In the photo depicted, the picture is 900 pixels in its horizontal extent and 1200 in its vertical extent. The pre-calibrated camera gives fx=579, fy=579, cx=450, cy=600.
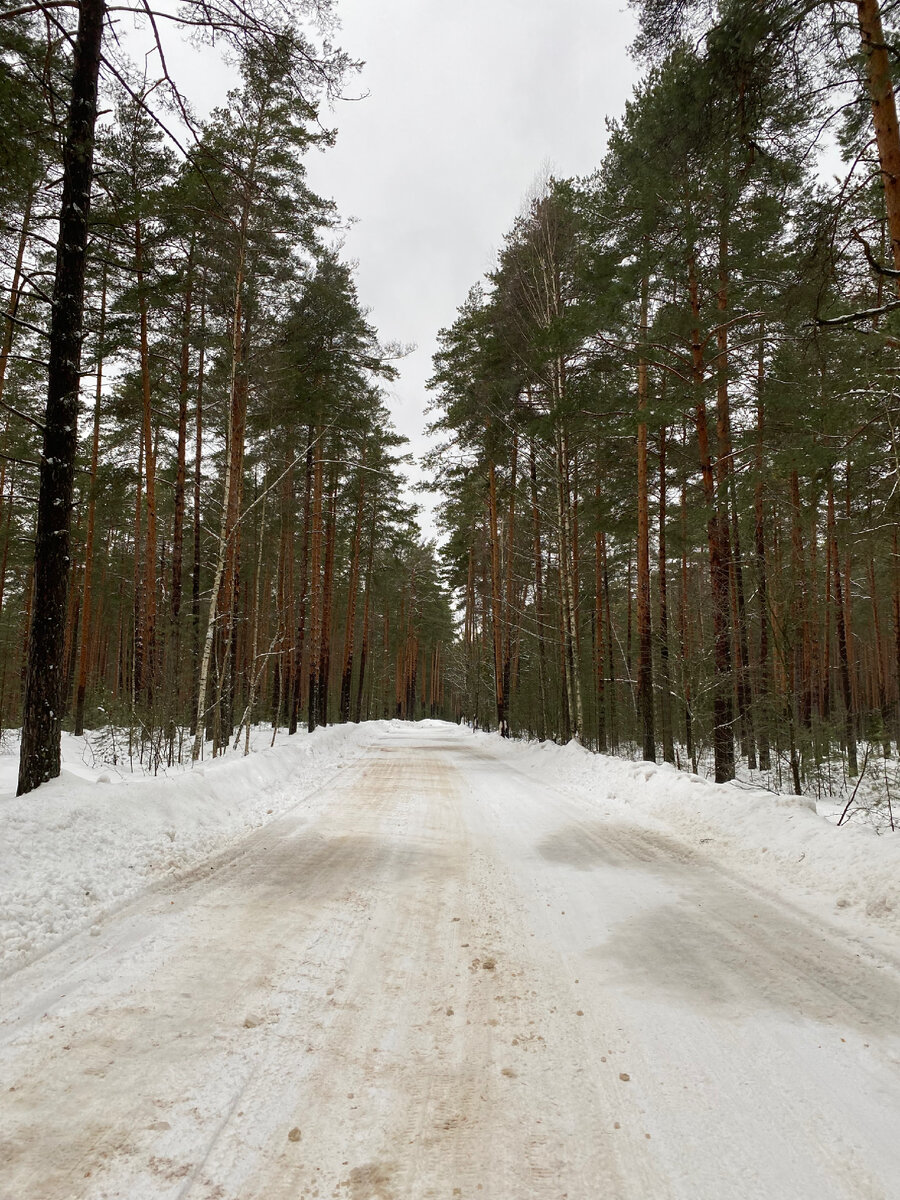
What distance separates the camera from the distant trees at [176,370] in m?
5.71

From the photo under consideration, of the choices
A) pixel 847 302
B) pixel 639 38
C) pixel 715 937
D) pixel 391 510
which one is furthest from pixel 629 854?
pixel 391 510

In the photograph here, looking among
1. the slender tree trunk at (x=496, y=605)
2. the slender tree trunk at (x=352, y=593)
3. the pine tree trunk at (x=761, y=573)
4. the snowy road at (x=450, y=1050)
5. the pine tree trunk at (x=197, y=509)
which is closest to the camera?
the snowy road at (x=450, y=1050)

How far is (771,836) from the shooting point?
5414 millimetres

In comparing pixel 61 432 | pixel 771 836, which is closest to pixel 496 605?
pixel 771 836

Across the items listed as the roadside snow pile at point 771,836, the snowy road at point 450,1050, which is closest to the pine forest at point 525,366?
the roadside snow pile at point 771,836

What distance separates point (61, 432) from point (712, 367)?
10.1 metres

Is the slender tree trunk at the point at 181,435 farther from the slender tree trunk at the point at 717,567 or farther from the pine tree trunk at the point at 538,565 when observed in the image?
the slender tree trunk at the point at 717,567

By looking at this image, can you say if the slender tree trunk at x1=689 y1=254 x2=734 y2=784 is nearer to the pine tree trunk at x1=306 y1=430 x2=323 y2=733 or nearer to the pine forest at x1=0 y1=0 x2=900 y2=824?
the pine forest at x1=0 y1=0 x2=900 y2=824

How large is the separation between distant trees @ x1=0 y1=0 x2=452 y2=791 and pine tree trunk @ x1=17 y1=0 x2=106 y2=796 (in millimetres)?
21

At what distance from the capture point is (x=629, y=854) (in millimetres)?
5543

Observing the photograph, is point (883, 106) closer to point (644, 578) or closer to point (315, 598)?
point (644, 578)

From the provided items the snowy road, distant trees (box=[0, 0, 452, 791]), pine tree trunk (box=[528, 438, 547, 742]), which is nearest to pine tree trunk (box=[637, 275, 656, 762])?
pine tree trunk (box=[528, 438, 547, 742])

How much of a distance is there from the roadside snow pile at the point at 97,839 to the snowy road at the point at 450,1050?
284 millimetres

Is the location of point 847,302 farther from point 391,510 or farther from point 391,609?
point 391,609
